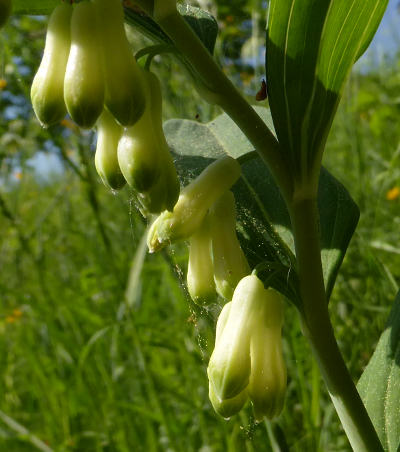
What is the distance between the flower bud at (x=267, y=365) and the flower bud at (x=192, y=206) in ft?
0.54

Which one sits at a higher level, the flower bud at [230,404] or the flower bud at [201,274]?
the flower bud at [201,274]

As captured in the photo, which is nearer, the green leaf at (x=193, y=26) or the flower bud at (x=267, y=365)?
the flower bud at (x=267, y=365)

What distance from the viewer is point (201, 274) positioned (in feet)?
2.92

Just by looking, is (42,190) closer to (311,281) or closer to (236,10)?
(236,10)

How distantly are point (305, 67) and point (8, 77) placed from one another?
9.37 feet

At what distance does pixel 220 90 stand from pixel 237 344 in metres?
0.38

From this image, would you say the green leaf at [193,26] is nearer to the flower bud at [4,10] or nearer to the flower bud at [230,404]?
the flower bud at [4,10]

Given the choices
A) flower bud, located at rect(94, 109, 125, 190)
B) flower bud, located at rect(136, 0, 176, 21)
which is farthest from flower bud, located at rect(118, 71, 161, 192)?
flower bud, located at rect(136, 0, 176, 21)

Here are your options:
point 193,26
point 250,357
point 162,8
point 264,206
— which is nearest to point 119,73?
point 162,8

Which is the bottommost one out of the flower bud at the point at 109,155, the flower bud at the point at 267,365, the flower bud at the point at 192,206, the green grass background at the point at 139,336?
the green grass background at the point at 139,336

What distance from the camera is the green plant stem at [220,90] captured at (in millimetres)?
811

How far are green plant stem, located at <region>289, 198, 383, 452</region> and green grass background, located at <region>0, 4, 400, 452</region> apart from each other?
22 centimetres

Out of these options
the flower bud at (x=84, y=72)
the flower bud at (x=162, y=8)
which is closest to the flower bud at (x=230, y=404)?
the flower bud at (x=84, y=72)

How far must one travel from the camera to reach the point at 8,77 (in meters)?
3.30
